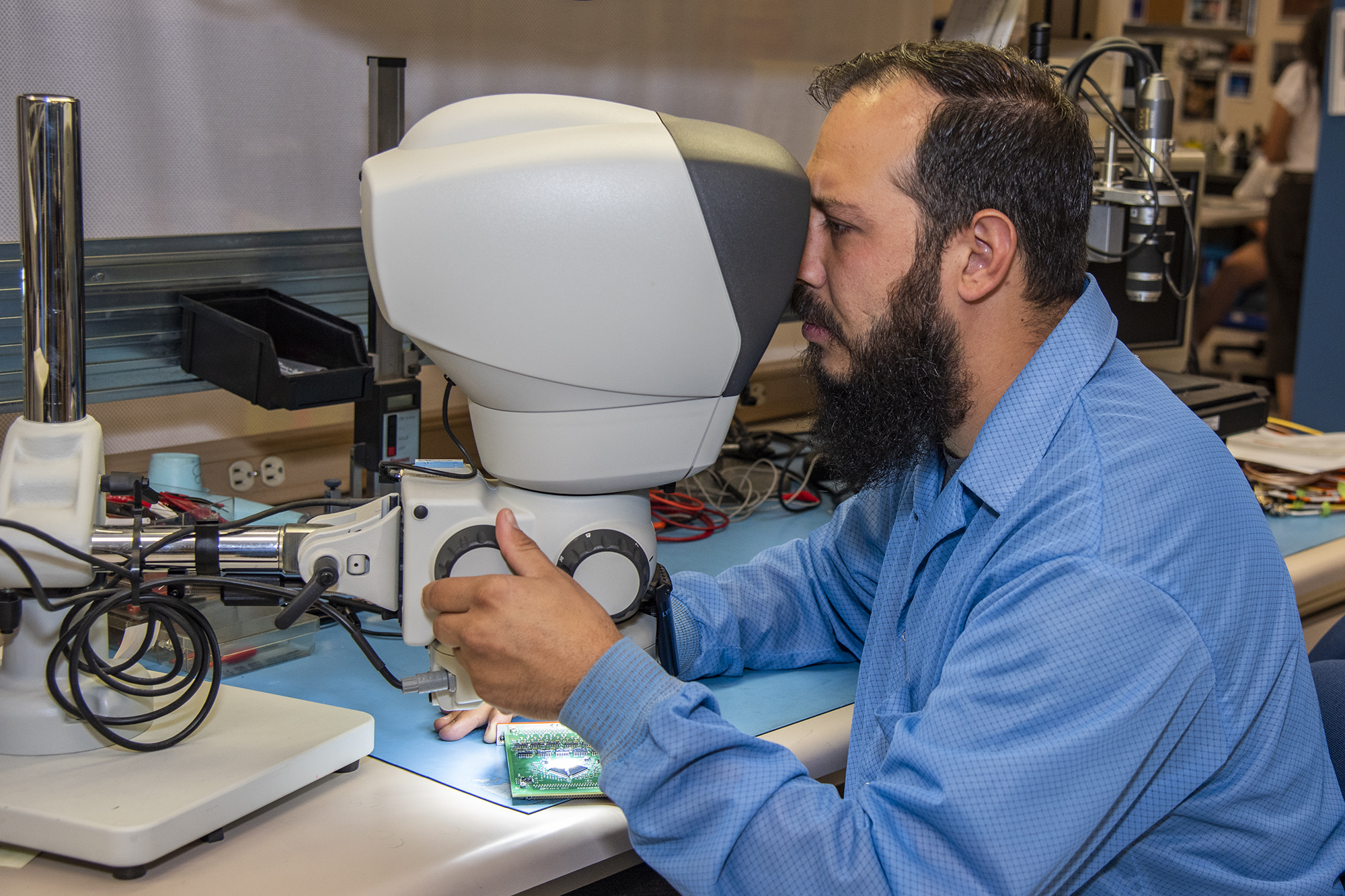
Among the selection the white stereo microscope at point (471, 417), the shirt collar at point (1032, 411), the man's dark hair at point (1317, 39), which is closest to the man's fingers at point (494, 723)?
the white stereo microscope at point (471, 417)

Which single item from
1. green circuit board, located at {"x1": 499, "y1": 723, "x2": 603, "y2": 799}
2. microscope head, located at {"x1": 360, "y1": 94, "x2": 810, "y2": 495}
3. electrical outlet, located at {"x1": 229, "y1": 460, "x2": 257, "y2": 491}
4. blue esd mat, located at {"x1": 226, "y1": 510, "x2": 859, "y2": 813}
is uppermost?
microscope head, located at {"x1": 360, "y1": 94, "x2": 810, "y2": 495}

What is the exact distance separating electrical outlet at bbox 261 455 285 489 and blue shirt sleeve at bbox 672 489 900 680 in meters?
0.67

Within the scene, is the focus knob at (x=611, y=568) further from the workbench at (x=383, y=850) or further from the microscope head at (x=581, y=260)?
the workbench at (x=383, y=850)

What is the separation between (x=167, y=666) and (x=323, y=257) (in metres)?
0.63

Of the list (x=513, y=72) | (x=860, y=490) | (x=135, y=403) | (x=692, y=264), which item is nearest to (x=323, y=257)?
(x=135, y=403)

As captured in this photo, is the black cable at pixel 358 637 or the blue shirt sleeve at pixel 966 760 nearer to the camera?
the blue shirt sleeve at pixel 966 760

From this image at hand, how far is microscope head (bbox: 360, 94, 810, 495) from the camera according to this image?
2.39ft

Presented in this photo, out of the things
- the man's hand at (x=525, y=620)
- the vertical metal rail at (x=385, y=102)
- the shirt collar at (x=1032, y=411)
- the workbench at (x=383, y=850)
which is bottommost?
the workbench at (x=383, y=850)

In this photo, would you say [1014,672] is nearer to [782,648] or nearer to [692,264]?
[692,264]

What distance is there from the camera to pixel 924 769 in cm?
78

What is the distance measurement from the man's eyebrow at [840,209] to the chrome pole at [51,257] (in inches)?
22.4

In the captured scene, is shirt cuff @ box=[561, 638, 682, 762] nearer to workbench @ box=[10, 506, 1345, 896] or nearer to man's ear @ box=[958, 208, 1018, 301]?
workbench @ box=[10, 506, 1345, 896]

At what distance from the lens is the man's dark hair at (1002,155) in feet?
3.15

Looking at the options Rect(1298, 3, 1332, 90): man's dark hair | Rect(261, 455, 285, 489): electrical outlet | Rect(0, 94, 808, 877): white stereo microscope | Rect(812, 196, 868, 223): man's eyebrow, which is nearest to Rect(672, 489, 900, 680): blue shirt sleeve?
Rect(0, 94, 808, 877): white stereo microscope
